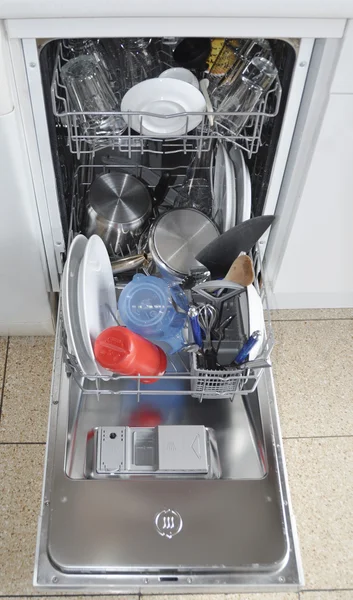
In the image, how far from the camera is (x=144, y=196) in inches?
56.8

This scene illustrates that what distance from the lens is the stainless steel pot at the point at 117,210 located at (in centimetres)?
142

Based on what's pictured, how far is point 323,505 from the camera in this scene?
139 centimetres

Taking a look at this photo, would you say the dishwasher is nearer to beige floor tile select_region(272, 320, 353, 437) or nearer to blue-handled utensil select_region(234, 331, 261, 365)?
blue-handled utensil select_region(234, 331, 261, 365)

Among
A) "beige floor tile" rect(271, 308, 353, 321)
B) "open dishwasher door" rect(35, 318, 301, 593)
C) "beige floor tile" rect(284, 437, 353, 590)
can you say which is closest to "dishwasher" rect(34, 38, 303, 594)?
"open dishwasher door" rect(35, 318, 301, 593)

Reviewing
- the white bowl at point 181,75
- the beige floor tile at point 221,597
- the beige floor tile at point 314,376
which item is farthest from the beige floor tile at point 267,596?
the white bowl at point 181,75

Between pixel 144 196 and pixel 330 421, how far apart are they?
2.33ft

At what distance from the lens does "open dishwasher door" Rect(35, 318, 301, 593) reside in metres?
1.10

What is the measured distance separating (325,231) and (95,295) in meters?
0.51

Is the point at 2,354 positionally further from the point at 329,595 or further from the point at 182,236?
the point at 329,595

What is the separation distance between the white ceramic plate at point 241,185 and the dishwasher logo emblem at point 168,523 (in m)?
0.60

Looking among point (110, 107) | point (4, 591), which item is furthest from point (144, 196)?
point (4, 591)

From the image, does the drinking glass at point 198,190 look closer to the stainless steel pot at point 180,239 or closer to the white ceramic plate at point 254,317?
the stainless steel pot at point 180,239

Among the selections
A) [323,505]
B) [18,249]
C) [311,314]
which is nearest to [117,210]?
[18,249]

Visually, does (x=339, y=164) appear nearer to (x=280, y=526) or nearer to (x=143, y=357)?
(x=143, y=357)
